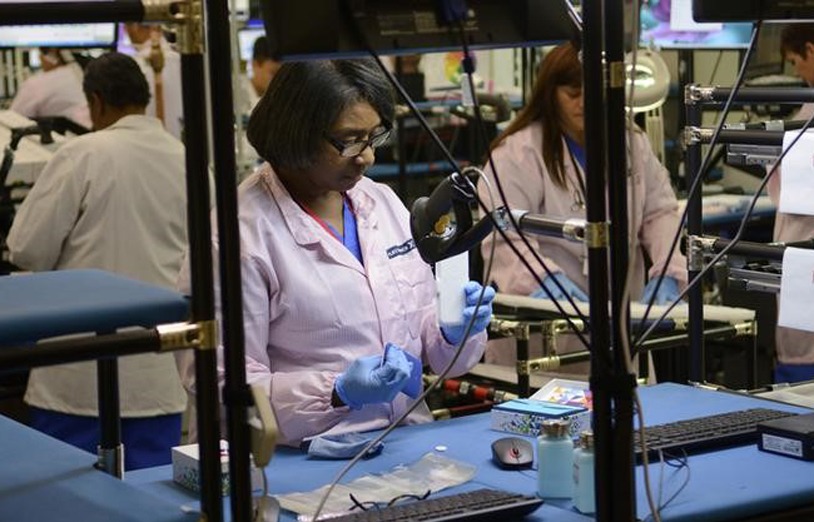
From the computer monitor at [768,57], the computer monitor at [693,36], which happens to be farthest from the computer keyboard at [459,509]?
the computer monitor at [768,57]

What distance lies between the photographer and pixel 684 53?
21.5 ft

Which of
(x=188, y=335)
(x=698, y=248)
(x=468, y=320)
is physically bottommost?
(x=468, y=320)

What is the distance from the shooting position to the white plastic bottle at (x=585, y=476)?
2.20m

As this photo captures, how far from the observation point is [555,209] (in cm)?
420

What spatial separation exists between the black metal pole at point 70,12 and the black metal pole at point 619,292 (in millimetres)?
650

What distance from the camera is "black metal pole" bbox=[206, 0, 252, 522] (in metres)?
1.74

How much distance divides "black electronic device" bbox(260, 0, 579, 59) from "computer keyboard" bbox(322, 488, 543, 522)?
0.71 meters

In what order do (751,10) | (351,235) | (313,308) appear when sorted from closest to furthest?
(751,10) < (313,308) < (351,235)

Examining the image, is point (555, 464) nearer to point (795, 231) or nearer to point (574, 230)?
point (574, 230)

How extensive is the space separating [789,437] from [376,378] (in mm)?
743

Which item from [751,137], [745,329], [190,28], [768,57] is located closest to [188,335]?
[190,28]

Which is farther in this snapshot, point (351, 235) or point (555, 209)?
point (555, 209)

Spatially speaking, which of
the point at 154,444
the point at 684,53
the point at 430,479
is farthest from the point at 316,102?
the point at 684,53

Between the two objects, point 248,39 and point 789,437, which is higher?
point 248,39
